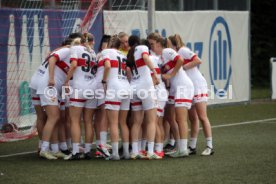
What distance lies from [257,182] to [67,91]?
12.4 feet

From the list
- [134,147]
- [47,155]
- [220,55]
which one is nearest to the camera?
[134,147]

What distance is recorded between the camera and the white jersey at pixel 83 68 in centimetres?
1357

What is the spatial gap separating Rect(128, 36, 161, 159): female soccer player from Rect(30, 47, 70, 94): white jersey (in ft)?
3.35

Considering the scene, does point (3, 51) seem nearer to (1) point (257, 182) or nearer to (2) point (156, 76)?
(2) point (156, 76)

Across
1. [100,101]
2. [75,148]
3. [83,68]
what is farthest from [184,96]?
[75,148]

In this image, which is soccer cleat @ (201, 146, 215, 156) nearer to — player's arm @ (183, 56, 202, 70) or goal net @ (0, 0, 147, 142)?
player's arm @ (183, 56, 202, 70)

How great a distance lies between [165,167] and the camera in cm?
1267

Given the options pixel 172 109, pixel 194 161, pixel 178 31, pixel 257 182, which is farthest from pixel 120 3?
pixel 257 182

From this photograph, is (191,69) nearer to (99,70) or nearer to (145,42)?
(145,42)

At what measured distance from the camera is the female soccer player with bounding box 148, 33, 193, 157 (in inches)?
547

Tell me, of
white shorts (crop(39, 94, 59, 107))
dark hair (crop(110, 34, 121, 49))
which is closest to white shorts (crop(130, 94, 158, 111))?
dark hair (crop(110, 34, 121, 49))

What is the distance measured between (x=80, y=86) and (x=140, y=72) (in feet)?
3.03

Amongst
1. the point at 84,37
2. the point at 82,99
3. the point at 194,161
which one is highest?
the point at 84,37

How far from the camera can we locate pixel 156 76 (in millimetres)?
13617
